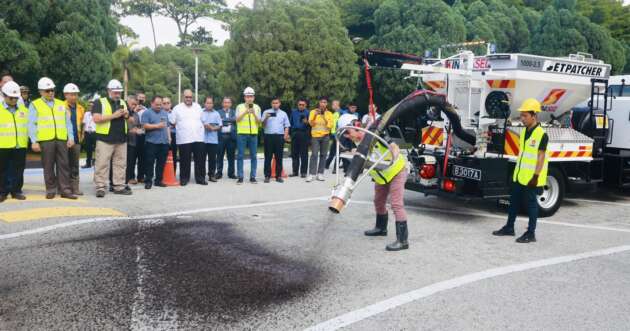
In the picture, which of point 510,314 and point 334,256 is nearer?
point 510,314

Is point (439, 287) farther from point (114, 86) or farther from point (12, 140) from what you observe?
point (12, 140)

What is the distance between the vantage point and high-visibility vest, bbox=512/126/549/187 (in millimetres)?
7426

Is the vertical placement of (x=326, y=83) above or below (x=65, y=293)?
above

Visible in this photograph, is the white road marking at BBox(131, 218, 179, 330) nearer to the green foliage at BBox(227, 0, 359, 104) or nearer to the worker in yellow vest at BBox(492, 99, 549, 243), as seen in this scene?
the worker in yellow vest at BBox(492, 99, 549, 243)

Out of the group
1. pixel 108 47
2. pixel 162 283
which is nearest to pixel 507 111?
pixel 162 283

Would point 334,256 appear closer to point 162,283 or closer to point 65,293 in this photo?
point 162,283

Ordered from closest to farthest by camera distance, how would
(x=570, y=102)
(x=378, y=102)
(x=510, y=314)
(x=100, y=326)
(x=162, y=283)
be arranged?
(x=100, y=326), (x=510, y=314), (x=162, y=283), (x=570, y=102), (x=378, y=102)

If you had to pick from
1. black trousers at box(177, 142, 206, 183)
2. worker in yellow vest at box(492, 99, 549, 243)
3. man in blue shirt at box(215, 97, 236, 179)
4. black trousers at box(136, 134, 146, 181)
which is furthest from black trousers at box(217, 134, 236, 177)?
worker in yellow vest at box(492, 99, 549, 243)

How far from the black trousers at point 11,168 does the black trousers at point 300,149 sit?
5.87 metres

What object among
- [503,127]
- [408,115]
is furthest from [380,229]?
[503,127]

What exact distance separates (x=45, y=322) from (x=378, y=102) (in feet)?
92.5

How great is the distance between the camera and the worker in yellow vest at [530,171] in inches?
291

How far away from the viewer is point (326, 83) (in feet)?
86.7

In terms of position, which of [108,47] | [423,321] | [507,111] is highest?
[108,47]
